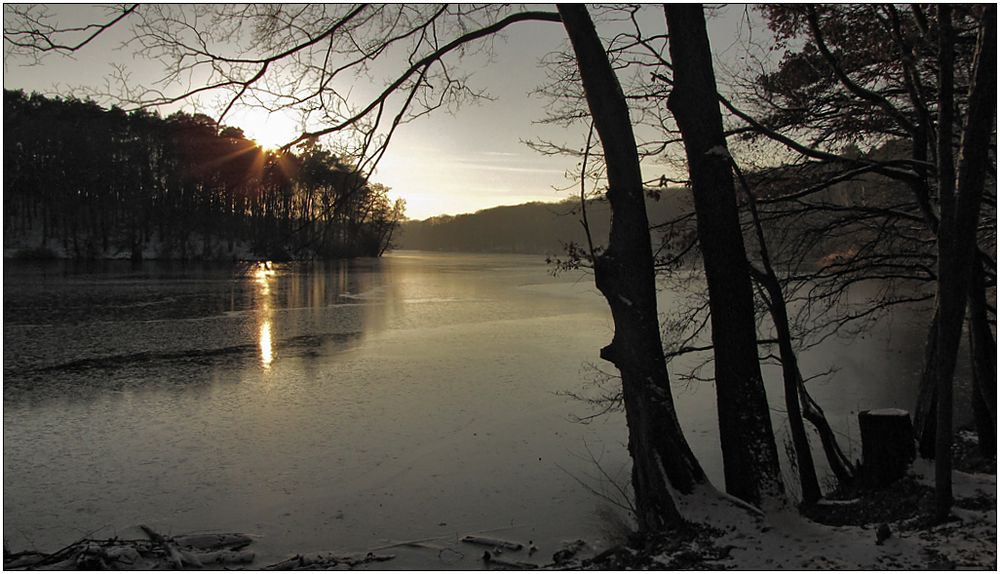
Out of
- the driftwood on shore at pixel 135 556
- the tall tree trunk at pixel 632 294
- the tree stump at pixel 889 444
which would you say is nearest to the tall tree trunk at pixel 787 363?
the tree stump at pixel 889 444

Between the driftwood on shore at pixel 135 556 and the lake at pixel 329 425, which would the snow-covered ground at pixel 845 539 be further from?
the driftwood on shore at pixel 135 556

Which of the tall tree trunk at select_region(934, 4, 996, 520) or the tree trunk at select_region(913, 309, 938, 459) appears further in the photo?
the tree trunk at select_region(913, 309, 938, 459)

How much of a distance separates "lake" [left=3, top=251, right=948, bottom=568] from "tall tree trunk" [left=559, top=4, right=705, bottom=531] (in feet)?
3.76

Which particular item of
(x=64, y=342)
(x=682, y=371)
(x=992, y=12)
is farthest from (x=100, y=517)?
(x=64, y=342)

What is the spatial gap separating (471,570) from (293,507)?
89.9 inches

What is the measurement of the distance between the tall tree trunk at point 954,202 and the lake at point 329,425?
280 cm

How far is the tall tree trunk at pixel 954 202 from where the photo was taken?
11.1 feet

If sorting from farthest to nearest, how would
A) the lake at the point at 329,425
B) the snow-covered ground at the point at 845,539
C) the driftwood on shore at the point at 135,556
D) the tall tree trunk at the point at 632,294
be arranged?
1. the lake at the point at 329,425
2. the tall tree trunk at the point at 632,294
3. the driftwood on shore at the point at 135,556
4. the snow-covered ground at the point at 845,539

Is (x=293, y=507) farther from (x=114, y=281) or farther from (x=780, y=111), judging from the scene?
(x=114, y=281)

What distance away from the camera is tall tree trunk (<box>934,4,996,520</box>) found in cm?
337

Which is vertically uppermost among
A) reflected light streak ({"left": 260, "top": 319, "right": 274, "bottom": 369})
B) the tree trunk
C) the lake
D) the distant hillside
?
the distant hillside

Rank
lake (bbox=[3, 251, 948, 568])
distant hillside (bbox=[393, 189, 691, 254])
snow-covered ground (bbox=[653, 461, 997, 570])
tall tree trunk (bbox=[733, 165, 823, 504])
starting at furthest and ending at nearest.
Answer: distant hillside (bbox=[393, 189, 691, 254])
lake (bbox=[3, 251, 948, 568])
tall tree trunk (bbox=[733, 165, 823, 504])
snow-covered ground (bbox=[653, 461, 997, 570])

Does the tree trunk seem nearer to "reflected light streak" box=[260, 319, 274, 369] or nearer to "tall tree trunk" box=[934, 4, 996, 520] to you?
"tall tree trunk" box=[934, 4, 996, 520]

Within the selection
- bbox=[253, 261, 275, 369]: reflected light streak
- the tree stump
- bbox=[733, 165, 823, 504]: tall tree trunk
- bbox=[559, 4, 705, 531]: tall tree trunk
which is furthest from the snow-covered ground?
bbox=[253, 261, 275, 369]: reflected light streak
